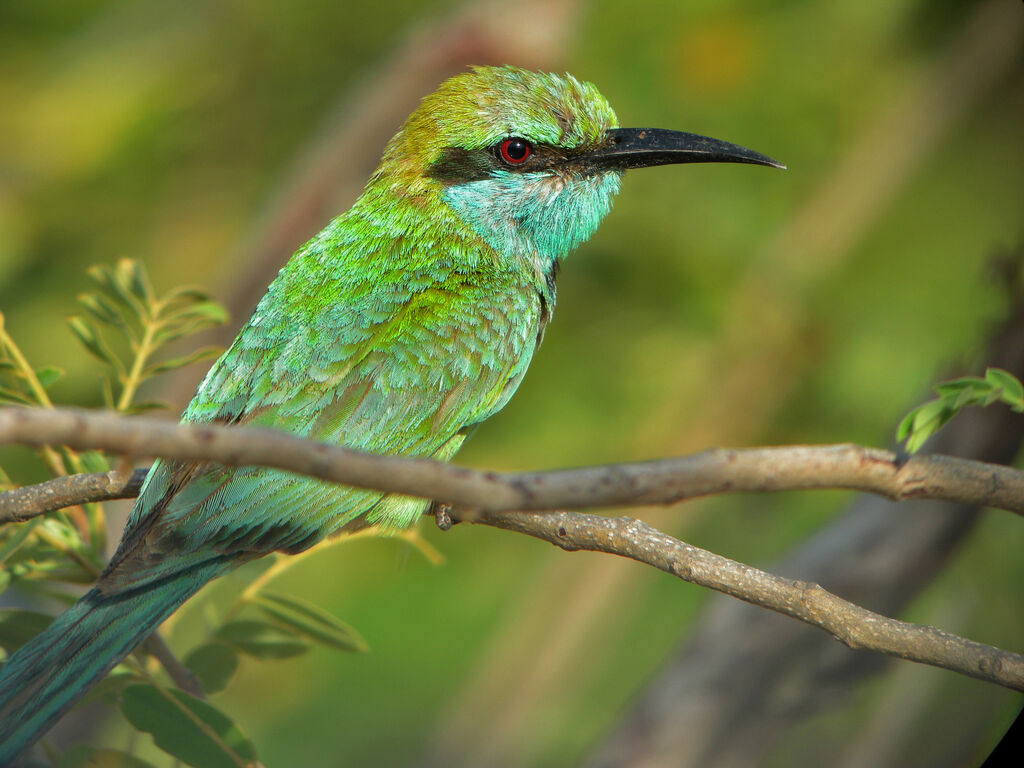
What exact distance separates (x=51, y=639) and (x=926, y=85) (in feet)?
11.3

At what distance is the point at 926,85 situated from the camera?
3756mm

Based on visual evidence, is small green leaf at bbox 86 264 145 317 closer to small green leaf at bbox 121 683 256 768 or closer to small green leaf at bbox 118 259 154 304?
small green leaf at bbox 118 259 154 304

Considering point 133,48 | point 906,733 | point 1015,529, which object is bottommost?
point 906,733

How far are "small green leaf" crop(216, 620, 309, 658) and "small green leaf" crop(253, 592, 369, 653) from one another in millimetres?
37

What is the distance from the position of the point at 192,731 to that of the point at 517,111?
1.84 m

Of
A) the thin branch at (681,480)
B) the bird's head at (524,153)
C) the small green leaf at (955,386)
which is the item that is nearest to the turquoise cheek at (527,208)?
the bird's head at (524,153)

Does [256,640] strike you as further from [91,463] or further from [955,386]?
[955,386]

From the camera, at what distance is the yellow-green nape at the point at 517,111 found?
283cm

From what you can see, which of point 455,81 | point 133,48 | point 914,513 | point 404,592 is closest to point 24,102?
point 133,48

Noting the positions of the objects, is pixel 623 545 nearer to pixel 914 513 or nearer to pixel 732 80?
pixel 914 513

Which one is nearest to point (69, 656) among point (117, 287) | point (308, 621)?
point (308, 621)

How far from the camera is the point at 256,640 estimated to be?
2.07m

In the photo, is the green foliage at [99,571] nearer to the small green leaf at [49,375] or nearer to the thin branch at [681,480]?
the small green leaf at [49,375]

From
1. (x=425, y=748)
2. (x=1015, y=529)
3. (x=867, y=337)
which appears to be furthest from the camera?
(x=425, y=748)
